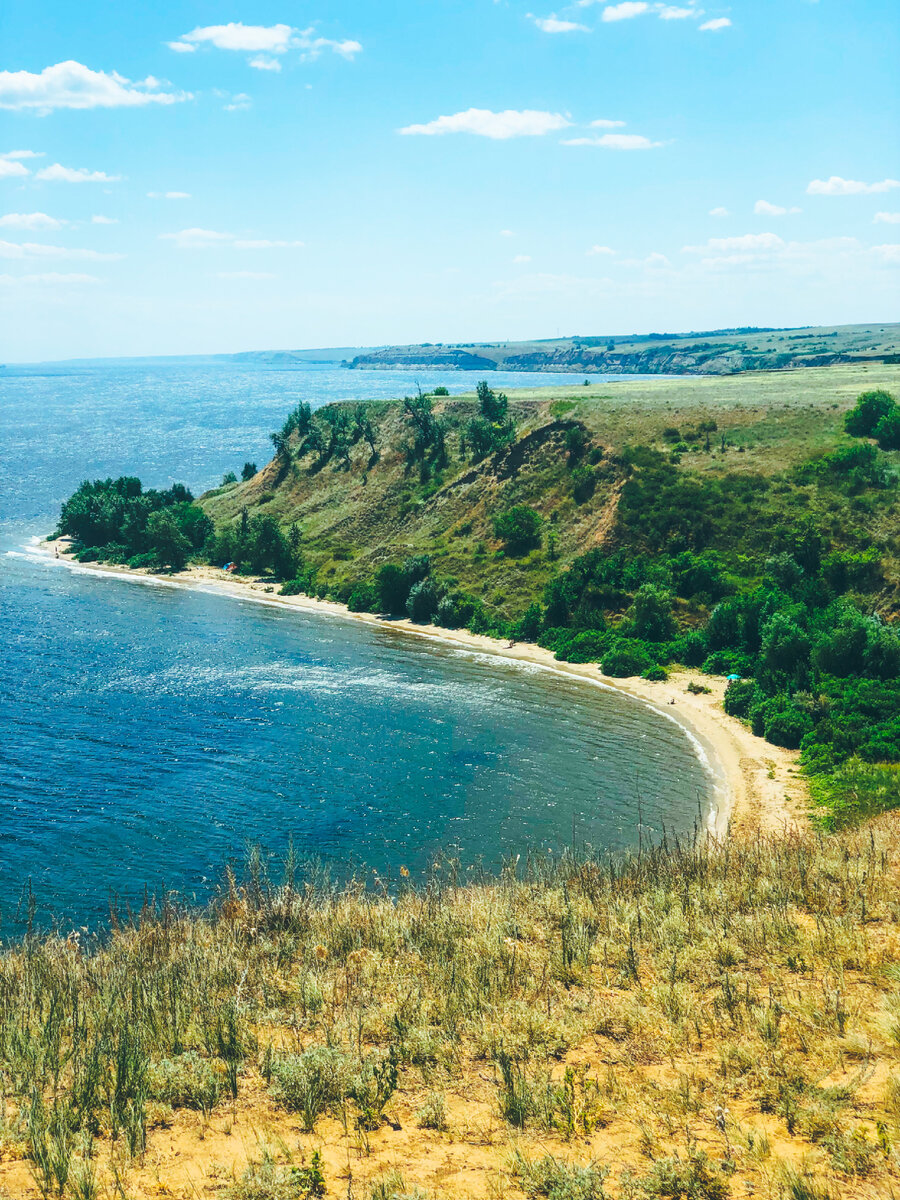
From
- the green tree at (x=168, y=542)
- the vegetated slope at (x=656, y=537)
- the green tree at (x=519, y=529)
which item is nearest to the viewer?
the vegetated slope at (x=656, y=537)

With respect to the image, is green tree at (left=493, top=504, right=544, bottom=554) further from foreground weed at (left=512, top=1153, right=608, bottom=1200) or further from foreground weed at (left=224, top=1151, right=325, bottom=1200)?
foreground weed at (left=224, top=1151, right=325, bottom=1200)

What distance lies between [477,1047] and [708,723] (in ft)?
112

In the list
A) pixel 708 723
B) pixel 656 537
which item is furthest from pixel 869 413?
pixel 708 723

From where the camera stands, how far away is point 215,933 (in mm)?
19234

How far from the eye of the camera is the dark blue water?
106 feet

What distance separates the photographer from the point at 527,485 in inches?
3066

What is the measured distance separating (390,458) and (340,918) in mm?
77747

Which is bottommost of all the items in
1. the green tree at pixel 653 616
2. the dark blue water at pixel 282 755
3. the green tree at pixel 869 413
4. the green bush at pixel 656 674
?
the dark blue water at pixel 282 755

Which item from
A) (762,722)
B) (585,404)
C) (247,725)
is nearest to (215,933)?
(247,725)

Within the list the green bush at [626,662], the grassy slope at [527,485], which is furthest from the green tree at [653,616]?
the grassy slope at [527,485]

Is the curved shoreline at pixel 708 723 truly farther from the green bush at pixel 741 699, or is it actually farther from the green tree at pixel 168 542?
the green tree at pixel 168 542

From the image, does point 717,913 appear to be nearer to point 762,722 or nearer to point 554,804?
point 554,804

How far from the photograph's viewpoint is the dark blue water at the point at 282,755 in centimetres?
3222

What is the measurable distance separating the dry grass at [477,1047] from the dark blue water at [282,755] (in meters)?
11.8
